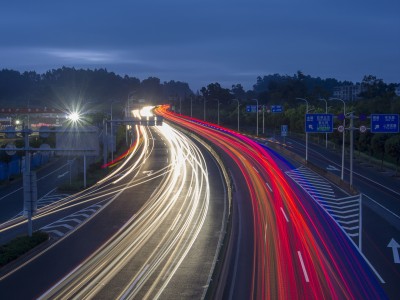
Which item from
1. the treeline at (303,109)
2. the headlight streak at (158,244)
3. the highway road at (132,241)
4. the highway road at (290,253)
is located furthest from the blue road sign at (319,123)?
the headlight streak at (158,244)

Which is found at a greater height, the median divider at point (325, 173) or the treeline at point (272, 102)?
the treeline at point (272, 102)

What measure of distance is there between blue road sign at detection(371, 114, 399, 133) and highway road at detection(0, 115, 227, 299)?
11.8m

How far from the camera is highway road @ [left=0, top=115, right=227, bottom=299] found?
1895 centimetres

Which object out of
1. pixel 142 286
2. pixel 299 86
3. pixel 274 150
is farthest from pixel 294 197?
pixel 299 86

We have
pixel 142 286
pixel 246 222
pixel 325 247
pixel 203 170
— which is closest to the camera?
pixel 142 286

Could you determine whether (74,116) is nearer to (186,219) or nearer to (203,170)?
(186,219)

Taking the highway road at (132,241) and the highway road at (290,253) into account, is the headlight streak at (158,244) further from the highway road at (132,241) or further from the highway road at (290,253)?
the highway road at (290,253)

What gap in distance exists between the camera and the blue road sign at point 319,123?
48.7 meters

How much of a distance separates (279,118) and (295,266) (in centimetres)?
8432

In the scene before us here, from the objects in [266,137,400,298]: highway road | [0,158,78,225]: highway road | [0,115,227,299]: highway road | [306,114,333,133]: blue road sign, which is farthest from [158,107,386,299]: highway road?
[0,158,78,225]: highway road

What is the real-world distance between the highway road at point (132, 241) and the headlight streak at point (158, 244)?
33 millimetres

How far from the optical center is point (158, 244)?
26.3 m

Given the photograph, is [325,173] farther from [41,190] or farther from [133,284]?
[133,284]

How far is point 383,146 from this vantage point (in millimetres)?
57906
